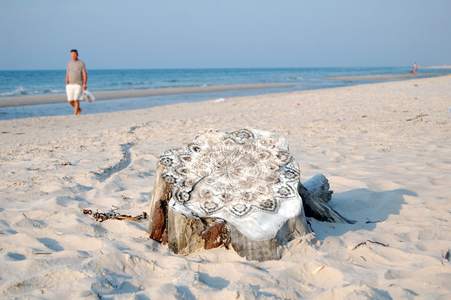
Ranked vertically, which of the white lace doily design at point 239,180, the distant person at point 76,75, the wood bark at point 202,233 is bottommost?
the wood bark at point 202,233

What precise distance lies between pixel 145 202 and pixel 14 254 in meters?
1.40

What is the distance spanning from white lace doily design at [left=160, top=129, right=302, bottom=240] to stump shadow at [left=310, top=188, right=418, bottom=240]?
0.43 meters

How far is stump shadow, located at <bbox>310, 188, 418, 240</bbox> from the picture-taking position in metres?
3.34

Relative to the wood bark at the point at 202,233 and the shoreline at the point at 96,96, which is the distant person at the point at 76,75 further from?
the wood bark at the point at 202,233

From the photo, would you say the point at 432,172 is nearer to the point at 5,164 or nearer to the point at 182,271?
the point at 182,271

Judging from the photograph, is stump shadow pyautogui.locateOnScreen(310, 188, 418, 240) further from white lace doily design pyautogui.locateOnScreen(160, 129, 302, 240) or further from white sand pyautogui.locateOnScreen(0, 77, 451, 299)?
white lace doily design pyautogui.locateOnScreen(160, 129, 302, 240)

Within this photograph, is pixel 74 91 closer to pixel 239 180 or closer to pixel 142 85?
pixel 239 180

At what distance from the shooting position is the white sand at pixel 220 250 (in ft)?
8.13

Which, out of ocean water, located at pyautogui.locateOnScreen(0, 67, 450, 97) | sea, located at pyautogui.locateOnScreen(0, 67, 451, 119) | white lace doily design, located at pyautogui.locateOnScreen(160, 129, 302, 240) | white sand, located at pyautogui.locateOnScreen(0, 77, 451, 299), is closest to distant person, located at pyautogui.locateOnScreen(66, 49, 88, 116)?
sea, located at pyautogui.locateOnScreen(0, 67, 451, 119)

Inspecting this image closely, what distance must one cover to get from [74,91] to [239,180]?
33.3ft

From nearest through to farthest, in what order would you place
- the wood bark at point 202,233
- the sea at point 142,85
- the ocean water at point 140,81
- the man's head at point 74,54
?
the wood bark at point 202,233 < the man's head at point 74,54 < the sea at point 142,85 < the ocean water at point 140,81

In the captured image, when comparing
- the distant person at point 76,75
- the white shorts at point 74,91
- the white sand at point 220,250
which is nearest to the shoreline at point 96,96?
the white shorts at point 74,91

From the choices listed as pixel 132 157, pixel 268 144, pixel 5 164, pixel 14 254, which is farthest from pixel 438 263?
pixel 5 164

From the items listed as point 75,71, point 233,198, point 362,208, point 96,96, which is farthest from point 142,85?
point 233,198
